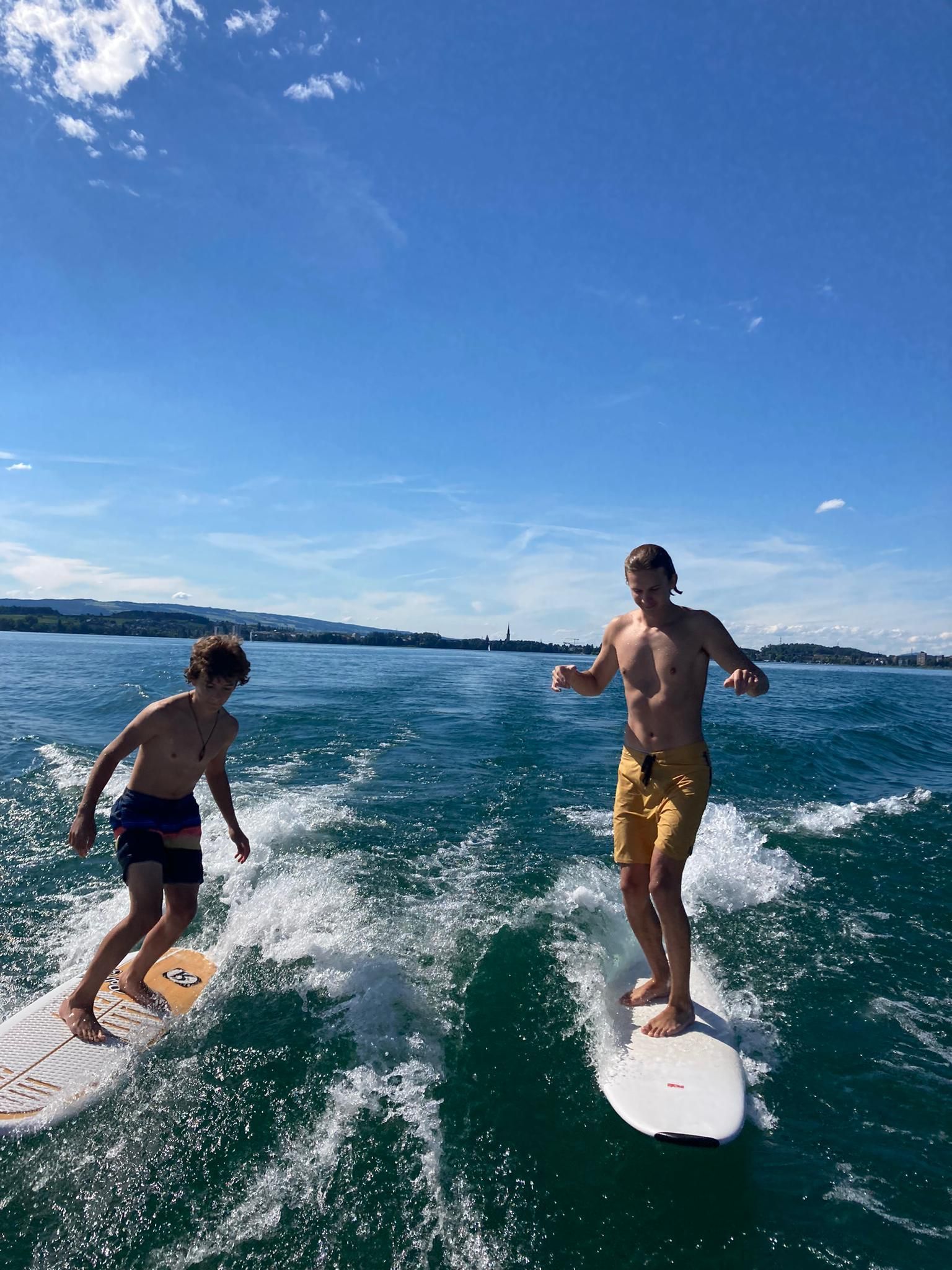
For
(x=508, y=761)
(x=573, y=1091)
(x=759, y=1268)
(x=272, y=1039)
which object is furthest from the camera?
(x=508, y=761)

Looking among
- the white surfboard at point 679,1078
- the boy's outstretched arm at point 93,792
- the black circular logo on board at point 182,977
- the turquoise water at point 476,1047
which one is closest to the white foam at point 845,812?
the turquoise water at point 476,1047

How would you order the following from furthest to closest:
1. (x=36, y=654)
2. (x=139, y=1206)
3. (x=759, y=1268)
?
(x=36, y=654) → (x=139, y=1206) → (x=759, y=1268)

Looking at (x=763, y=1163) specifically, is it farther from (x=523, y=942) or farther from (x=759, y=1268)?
(x=523, y=942)

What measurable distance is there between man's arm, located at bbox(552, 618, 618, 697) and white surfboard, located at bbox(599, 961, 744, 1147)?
237 cm

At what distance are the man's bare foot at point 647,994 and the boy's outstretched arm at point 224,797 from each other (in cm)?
316

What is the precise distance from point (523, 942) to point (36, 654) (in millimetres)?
49729

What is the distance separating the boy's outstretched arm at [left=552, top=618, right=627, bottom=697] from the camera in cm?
502

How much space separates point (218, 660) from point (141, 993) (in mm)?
2643

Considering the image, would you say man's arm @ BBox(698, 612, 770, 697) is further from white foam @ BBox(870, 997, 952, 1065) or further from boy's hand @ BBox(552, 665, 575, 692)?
white foam @ BBox(870, 997, 952, 1065)

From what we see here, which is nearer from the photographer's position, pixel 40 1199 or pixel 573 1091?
pixel 40 1199

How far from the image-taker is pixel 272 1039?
15.0 feet

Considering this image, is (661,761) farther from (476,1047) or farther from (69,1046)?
(69,1046)

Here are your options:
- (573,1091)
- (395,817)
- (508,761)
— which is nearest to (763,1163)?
(573,1091)

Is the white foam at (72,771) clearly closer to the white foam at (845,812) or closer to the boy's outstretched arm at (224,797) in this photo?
the boy's outstretched arm at (224,797)
